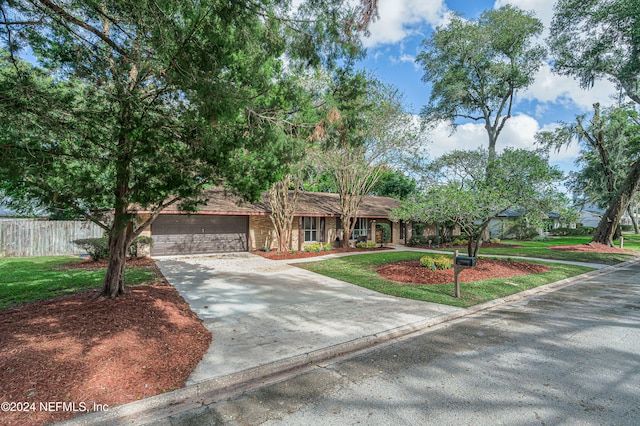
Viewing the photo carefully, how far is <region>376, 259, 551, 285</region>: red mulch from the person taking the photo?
9.43 meters

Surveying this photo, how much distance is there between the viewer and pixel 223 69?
4.29m

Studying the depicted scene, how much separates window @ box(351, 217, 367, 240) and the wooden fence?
15.1 metres

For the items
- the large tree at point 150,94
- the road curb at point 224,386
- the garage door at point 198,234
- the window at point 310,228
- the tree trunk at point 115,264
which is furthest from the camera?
A: the window at point 310,228

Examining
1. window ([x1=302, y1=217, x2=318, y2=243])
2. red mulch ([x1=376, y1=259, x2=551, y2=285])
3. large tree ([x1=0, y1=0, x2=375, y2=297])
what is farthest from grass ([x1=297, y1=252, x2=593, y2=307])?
window ([x1=302, y1=217, x2=318, y2=243])

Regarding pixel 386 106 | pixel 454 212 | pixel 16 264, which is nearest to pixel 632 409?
pixel 454 212

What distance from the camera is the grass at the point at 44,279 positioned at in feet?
22.0

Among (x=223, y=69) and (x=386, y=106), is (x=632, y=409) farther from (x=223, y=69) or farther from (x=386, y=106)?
(x=386, y=106)

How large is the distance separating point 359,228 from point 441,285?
1266 centimetres

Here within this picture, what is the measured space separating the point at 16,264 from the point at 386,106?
17.4 meters

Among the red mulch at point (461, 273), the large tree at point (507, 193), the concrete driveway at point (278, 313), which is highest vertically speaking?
the large tree at point (507, 193)

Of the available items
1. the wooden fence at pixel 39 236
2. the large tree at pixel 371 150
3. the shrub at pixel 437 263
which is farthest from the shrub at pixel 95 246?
the shrub at pixel 437 263

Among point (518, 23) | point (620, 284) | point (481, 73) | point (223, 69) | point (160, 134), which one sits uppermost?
point (518, 23)

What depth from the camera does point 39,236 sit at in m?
13.7

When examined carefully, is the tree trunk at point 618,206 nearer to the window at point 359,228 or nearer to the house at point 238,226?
the house at point 238,226
